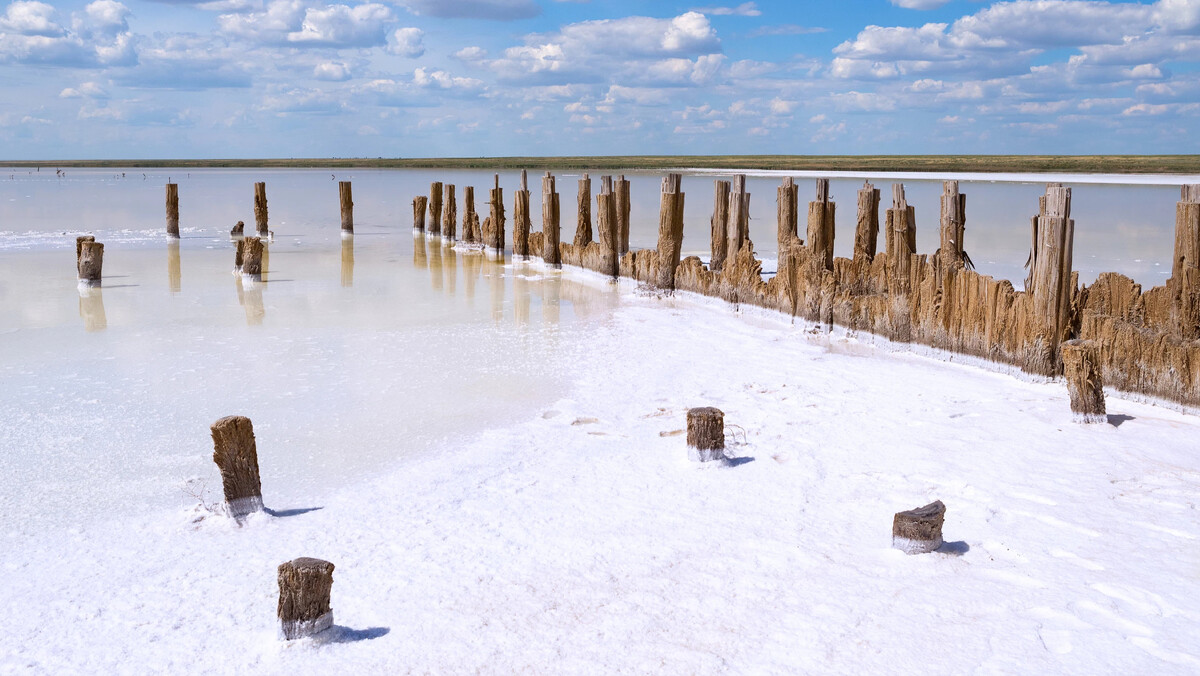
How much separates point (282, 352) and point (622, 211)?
724 centimetres

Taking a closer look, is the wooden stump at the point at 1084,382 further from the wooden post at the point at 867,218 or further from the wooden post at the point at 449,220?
the wooden post at the point at 449,220

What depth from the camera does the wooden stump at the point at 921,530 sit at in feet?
14.5

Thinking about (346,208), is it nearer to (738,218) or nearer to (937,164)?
(738,218)

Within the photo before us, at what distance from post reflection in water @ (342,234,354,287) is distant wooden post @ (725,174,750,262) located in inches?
248

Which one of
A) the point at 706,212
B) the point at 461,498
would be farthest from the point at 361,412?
the point at 706,212

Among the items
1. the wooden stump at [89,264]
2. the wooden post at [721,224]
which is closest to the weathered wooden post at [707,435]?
the wooden post at [721,224]

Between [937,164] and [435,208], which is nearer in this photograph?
[435,208]

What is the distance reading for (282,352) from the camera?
9594 mm

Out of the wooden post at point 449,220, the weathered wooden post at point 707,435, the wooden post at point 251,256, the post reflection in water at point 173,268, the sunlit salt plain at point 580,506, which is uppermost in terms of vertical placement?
the wooden post at point 449,220

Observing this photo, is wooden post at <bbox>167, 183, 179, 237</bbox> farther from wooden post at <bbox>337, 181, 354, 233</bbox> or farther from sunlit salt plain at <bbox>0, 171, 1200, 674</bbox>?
sunlit salt plain at <bbox>0, 171, 1200, 674</bbox>

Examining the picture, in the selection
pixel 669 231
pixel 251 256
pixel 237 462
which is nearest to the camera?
pixel 237 462

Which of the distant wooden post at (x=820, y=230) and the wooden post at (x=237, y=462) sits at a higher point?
the distant wooden post at (x=820, y=230)

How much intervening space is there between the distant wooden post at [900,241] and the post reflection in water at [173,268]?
10.4m

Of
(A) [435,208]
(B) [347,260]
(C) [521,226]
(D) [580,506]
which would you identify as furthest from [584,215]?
(D) [580,506]
